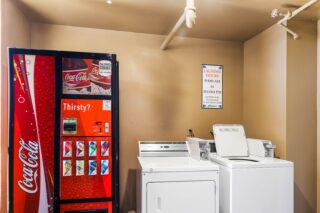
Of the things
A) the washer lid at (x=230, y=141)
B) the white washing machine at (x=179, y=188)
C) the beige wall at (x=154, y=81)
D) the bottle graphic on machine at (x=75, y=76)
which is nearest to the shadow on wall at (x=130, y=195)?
the beige wall at (x=154, y=81)

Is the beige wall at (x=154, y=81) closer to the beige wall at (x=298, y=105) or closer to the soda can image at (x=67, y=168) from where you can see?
the beige wall at (x=298, y=105)

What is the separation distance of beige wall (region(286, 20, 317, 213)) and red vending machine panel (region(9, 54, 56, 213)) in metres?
2.61

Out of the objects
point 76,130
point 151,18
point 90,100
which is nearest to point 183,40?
point 151,18

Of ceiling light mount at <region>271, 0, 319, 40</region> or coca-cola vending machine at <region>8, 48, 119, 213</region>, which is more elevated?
ceiling light mount at <region>271, 0, 319, 40</region>

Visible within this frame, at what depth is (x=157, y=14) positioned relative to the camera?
9.25 ft

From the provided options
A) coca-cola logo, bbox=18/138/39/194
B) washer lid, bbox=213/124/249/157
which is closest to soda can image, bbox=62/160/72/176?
coca-cola logo, bbox=18/138/39/194

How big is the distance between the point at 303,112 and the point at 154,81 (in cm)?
197

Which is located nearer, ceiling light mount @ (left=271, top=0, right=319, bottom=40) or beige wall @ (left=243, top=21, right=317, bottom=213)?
ceiling light mount @ (left=271, top=0, right=319, bottom=40)

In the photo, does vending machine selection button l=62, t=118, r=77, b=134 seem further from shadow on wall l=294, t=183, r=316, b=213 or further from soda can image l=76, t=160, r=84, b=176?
shadow on wall l=294, t=183, r=316, b=213

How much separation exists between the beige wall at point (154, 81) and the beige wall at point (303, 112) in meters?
0.99

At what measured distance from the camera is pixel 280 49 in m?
2.96

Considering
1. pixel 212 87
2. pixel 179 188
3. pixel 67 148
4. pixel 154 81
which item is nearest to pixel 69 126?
pixel 67 148

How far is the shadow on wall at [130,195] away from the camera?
3364 millimetres

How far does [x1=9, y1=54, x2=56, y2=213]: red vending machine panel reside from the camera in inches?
83.0
